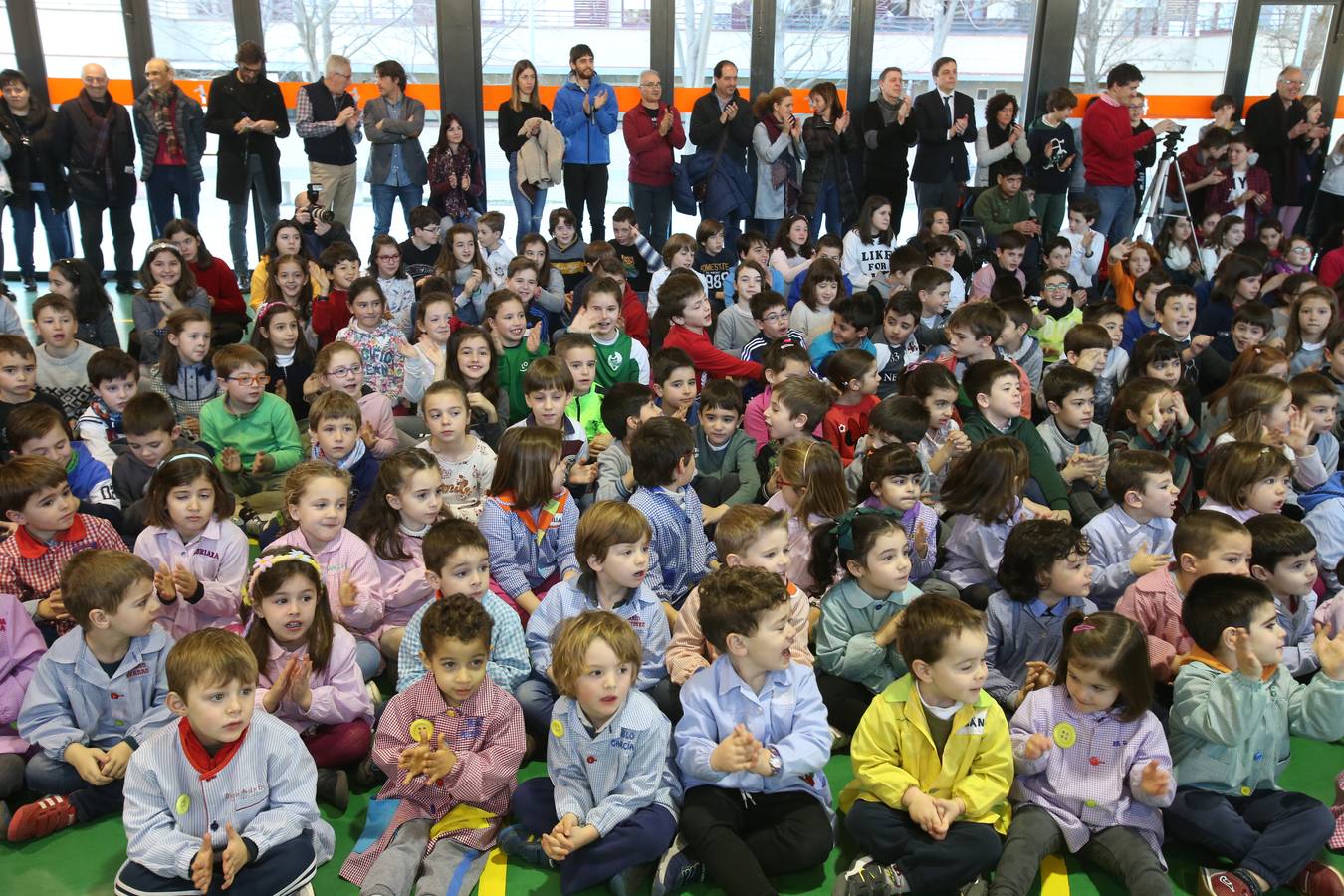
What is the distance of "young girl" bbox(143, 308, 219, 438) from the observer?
16.8ft

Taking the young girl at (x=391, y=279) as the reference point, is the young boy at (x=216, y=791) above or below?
below

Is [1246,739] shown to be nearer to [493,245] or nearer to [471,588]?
[471,588]

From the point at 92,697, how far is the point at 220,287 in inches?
165

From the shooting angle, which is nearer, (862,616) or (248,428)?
(862,616)

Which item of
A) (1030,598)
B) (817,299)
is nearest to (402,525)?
(1030,598)

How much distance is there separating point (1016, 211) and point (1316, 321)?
302 cm

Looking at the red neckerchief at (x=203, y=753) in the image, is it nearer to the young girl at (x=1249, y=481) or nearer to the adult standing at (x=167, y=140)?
the young girl at (x=1249, y=481)

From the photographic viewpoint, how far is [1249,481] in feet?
12.9

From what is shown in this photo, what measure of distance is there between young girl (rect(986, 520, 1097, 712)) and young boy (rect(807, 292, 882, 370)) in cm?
239

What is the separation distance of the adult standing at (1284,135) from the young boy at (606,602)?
8145 mm

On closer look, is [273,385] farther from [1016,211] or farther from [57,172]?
[1016,211]

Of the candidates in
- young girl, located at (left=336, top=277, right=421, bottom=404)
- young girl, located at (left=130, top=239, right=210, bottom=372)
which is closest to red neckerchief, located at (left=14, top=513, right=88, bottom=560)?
young girl, located at (left=336, top=277, right=421, bottom=404)

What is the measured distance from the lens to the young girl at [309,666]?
10.1ft

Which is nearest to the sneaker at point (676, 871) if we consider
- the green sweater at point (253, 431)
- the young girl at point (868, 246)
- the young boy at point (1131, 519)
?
the young boy at point (1131, 519)
